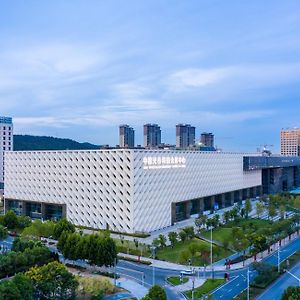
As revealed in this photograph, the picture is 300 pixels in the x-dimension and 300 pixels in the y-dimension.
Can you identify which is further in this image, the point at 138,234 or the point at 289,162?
the point at 289,162

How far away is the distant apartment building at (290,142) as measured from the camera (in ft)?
611

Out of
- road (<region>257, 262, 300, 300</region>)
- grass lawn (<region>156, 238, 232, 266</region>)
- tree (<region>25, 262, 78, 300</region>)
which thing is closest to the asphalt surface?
road (<region>257, 262, 300, 300</region>)

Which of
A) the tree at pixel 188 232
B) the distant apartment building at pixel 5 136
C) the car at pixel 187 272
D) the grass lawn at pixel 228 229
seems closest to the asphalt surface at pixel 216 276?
the car at pixel 187 272

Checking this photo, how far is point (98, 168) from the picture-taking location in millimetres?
62594

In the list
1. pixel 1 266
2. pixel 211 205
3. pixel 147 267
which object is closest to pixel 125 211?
pixel 147 267

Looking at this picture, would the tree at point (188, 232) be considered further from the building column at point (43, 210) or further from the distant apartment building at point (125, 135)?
the distant apartment building at point (125, 135)

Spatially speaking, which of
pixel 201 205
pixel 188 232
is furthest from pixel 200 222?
pixel 201 205

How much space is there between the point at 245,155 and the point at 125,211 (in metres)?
49.3

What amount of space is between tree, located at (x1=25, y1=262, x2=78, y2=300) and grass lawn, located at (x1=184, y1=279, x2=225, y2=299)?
10451mm

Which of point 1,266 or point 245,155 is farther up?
point 245,155

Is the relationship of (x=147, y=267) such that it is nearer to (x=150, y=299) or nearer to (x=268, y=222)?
(x=150, y=299)

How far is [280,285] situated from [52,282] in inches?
837

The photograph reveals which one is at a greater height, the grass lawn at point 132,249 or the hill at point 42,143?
the hill at point 42,143

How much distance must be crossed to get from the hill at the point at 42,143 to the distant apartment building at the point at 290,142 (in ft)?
306
